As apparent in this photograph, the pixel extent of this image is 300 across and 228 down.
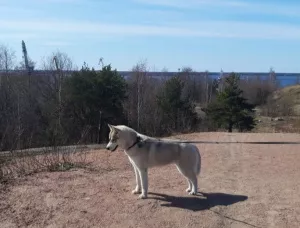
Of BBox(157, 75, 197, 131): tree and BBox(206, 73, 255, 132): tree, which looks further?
BBox(157, 75, 197, 131): tree

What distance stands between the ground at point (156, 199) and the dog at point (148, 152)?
1.47 feet

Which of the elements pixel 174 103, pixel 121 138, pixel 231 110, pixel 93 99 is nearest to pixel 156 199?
pixel 121 138

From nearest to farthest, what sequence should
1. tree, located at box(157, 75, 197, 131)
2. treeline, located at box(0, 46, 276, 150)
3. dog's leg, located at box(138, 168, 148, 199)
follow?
dog's leg, located at box(138, 168, 148, 199), treeline, located at box(0, 46, 276, 150), tree, located at box(157, 75, 197, 131)

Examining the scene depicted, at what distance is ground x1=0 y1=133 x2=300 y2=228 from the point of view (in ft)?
21.7

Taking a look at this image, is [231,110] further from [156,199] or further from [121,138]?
[121,138]

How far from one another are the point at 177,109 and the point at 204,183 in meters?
33.4

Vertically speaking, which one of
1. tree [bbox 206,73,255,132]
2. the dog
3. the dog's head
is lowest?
tree [bbox 206,73,255,132]

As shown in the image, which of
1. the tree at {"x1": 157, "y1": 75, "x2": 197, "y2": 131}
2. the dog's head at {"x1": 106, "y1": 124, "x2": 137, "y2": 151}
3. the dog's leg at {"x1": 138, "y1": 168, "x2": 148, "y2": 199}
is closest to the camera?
the dog's head at {"x1": 106, "y1": 124, "x2": 137, "y2": 151}

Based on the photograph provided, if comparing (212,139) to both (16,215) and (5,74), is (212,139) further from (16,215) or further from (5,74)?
(5,74)

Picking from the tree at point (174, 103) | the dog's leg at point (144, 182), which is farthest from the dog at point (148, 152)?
the tree at point (174, 103)

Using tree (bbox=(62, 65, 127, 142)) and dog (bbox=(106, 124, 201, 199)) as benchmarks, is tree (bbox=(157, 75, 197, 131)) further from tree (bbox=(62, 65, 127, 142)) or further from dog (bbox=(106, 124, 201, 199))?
dog (bbox=(106, 124, 201, 199))

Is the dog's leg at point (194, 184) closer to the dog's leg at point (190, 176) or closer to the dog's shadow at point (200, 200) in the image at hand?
the dog's leg at point (190, 176)

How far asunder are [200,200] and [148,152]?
1.22 metres

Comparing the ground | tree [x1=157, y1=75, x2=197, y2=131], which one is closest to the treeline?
tree [x1=157, y1=75, x2=197, y2=131]
